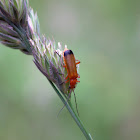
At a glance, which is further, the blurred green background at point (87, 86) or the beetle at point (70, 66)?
the blurred green background at point (87, 86)

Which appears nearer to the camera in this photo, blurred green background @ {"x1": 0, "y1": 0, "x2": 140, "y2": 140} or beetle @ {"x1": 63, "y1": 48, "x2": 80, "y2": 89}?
beetle @ {"x1": 63, "y1": 48, "x2": 80, "y2": 89}

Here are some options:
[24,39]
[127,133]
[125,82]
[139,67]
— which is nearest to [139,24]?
[139,67]

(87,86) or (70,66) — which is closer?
(70,66)

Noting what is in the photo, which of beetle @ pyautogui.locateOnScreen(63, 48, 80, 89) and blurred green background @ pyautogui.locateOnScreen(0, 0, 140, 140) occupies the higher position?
beetle @ pyautogui.locateOnScreen(63, 48, 80, 89)

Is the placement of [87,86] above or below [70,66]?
below

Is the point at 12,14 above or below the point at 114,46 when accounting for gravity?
above

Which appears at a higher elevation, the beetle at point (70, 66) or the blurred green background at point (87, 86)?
the beetle at point (70, 66)

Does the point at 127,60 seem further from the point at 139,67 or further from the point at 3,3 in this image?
the point at 3,3

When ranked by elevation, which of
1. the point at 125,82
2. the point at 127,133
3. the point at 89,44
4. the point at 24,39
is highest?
the point at 24,39
